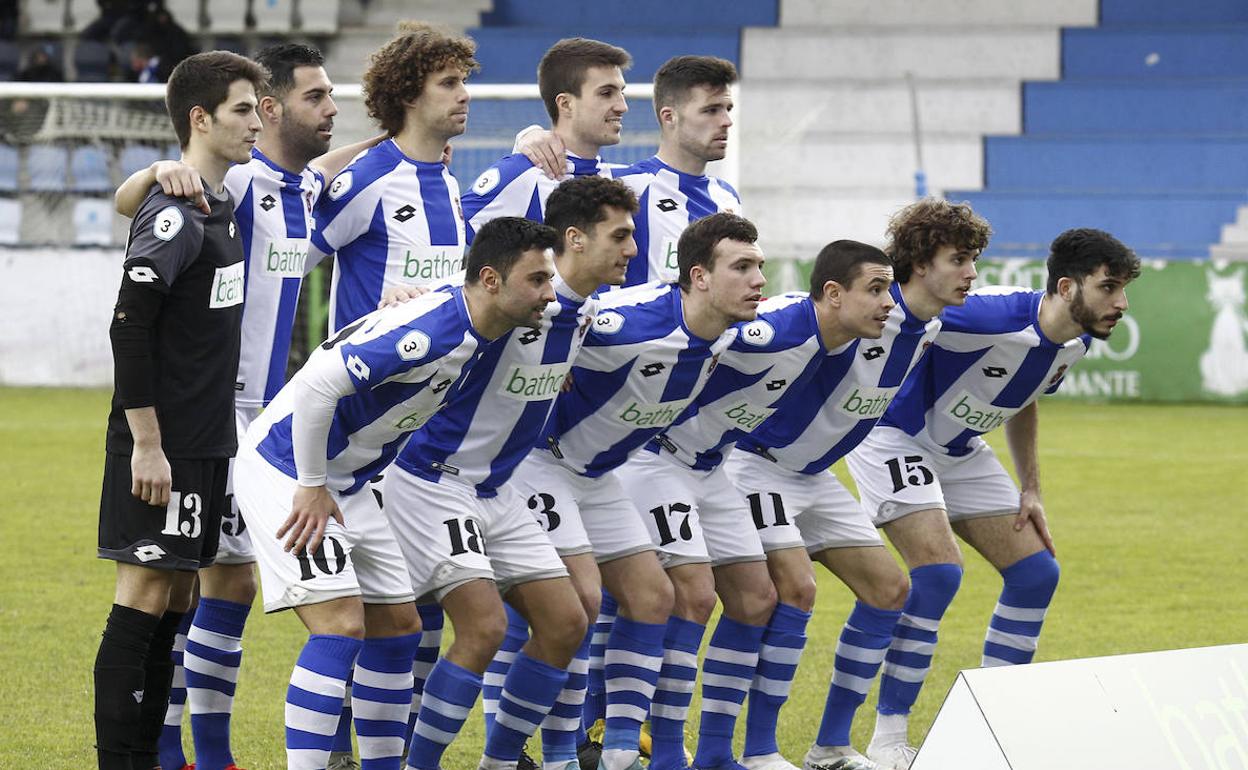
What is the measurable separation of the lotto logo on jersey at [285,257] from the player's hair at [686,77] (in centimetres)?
154

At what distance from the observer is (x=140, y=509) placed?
179 inches

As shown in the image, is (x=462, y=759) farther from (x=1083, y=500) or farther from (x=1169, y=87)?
(x=1169, y=87)

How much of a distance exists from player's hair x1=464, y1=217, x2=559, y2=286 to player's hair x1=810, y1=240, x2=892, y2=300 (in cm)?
126

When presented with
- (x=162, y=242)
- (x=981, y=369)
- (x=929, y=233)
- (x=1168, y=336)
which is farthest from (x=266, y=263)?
(x=1168, y=336)

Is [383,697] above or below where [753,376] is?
below

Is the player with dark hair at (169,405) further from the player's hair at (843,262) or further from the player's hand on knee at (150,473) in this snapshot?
the player's hair at (843,262)

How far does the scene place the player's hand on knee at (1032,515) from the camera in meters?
6.29

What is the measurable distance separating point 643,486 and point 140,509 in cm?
176

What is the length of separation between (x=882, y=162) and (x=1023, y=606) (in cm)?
1883

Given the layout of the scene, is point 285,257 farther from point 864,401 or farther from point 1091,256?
point 1091,256

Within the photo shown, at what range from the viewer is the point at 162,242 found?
454 centimetres

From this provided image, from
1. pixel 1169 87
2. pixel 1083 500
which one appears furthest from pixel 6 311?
pixel 1169 87

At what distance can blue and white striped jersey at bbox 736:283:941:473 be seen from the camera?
5.81 m

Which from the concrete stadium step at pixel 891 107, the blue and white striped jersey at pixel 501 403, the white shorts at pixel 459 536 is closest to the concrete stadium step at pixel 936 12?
the concrete stadium step at pixel 891 107
